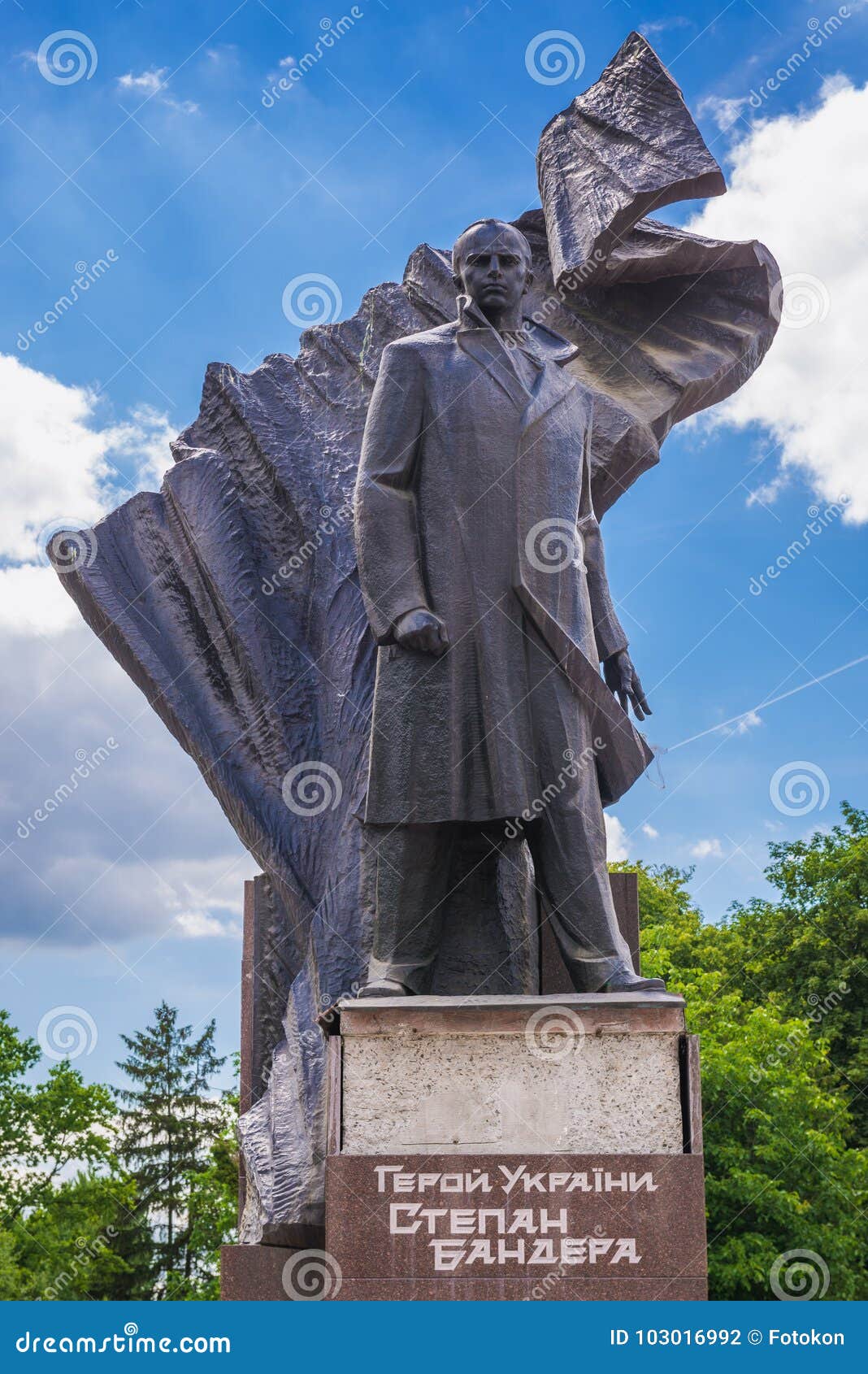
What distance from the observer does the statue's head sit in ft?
22.4

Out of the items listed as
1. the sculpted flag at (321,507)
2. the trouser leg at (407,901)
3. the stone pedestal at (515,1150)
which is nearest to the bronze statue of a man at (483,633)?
the trouser leg at (407,901)

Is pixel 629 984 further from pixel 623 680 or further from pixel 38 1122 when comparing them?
pixel 38 1122

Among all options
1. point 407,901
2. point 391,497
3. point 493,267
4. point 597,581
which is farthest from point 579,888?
point 493,267

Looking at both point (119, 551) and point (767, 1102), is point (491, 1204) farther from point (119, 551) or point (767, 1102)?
point (767, 1102)

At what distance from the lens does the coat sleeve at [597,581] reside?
7.11m

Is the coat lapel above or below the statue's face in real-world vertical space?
below

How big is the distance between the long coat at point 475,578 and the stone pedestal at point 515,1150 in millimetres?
963

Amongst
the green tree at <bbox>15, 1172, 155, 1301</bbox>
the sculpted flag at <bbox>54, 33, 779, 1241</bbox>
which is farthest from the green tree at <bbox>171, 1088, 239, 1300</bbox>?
the sculpted flag at <bbox>54, 33, 779, 1241</bbox>

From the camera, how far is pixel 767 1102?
21.0m

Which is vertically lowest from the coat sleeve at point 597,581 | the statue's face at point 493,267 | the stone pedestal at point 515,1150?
the stone pedestal at point 515,1150

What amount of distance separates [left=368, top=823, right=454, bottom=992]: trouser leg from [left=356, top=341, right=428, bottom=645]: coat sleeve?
0.83 meters

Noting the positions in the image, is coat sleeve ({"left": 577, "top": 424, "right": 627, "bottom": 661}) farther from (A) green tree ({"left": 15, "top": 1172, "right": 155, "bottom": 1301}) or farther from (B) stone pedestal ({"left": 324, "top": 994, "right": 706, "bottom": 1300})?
(A) green tree ({"left": 15, "top": 1172, "right": 155, "bottom": 1301})

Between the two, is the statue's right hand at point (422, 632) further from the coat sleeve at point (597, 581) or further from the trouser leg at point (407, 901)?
the coat sleeve at point (597, 581)

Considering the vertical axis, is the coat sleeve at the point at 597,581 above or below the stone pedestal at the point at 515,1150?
above
